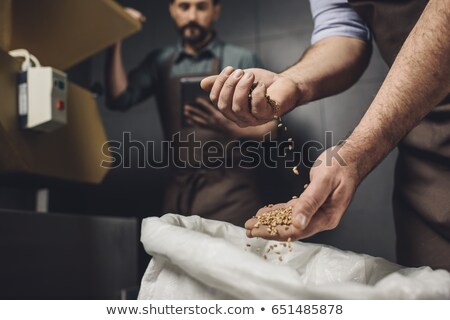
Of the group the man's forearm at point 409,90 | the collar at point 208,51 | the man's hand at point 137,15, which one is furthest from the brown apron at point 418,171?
the man's hand at point 137,15

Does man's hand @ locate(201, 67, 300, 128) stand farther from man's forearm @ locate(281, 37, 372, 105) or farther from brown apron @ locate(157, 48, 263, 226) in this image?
brown apron @ locate(157, 48, 263, 226)

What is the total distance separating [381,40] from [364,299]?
693 millimetres

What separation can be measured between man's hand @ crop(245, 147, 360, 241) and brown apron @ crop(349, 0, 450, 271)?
26 centimetres

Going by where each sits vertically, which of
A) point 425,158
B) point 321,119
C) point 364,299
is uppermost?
point 321,119

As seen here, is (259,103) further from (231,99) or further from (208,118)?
(208,118)

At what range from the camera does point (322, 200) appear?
0.73 meters

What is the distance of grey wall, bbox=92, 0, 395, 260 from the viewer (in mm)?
1555

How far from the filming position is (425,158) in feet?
3.26

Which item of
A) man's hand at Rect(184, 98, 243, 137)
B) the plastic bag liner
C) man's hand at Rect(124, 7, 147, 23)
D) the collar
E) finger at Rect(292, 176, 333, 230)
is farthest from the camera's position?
man's hand at Rect(124, 7, 147, 23)

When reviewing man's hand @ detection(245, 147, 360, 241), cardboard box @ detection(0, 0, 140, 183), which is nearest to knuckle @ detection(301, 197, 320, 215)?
man's hand @ detection(245, 147, 360, 241)

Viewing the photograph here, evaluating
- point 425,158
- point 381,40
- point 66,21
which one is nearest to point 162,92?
point 66,21

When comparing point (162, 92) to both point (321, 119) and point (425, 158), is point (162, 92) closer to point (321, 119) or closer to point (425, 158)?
point (321, 119)

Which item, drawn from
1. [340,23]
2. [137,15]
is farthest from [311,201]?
[137,15]

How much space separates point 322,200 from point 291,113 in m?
0.91
